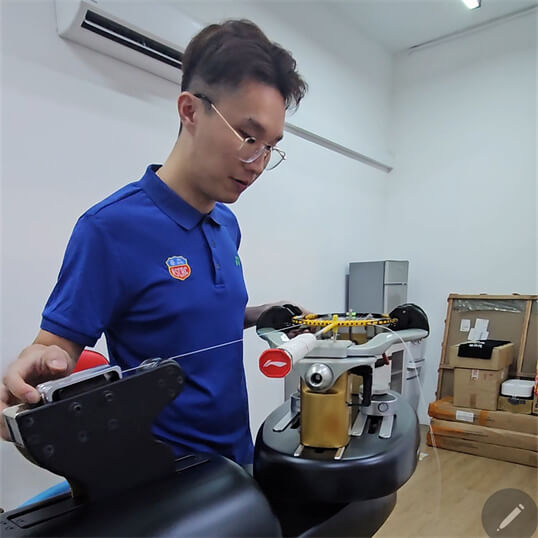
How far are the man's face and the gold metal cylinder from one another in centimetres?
44

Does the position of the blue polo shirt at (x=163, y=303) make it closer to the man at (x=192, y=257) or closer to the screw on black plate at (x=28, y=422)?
the man at (x=192, y=257)

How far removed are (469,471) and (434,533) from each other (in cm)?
82

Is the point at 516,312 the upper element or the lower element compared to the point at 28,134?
lower

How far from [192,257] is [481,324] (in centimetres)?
307

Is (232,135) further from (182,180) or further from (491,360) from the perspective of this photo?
(491,360)

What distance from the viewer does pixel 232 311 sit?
2.85ft

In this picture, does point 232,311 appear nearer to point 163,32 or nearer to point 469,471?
point 163,32

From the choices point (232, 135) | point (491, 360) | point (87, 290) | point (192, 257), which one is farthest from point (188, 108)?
point (491, 360)

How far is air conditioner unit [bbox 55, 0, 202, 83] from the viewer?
5.64 ft

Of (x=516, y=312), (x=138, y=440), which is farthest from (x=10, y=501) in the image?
(x=516, y=312)

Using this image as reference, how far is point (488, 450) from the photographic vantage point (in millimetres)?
2873

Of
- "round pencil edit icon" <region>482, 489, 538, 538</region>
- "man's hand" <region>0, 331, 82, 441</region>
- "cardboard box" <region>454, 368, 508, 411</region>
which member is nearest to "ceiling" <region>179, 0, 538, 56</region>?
"cardboard box" <region>454, 368, 508, 411</region>

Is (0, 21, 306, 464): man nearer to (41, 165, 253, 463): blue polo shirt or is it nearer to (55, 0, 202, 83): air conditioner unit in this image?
(41, 165, 253, 463): blue polo shirt

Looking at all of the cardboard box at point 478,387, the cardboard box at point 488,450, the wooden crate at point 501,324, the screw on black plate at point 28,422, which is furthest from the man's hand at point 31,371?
the wooden crate at point 501,324
